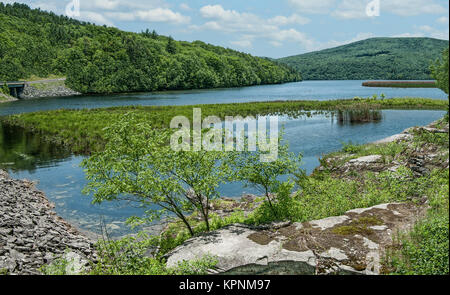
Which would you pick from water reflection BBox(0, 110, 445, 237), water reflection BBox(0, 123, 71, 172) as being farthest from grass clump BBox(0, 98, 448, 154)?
water reflection BBox(0, 110, 445, 237)

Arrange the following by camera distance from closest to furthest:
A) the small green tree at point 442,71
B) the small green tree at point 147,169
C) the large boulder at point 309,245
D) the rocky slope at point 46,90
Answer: the small green tree at point 442,71, the large boulder at point 309,245, the small green tree at point 147,169, the rocky slope at point 46,90

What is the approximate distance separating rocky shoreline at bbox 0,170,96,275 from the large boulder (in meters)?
4.61

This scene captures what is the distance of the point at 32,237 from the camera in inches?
624

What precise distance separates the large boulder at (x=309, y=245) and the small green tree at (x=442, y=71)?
463cm

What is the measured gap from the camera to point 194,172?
13.8m

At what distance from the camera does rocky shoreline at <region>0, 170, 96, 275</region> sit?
1321cm

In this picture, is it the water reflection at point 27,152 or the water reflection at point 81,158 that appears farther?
the water reflection at point 27,152

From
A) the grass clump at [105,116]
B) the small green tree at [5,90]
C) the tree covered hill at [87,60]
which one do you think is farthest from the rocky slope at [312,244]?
the tree covered hill at [87,60]

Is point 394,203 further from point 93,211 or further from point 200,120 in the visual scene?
point 200,120

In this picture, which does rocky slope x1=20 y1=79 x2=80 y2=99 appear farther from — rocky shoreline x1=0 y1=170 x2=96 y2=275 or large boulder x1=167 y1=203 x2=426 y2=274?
large boulder x1=167 y1=203 x2=426 y2=274

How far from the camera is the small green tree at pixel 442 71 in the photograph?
829 cm

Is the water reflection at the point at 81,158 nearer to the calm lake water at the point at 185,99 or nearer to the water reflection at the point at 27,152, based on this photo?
the water reflection at the point at 27,152

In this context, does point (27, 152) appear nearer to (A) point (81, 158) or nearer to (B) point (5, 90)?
(A) point (81, 158)

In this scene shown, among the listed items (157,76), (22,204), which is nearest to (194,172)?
(22,204)
